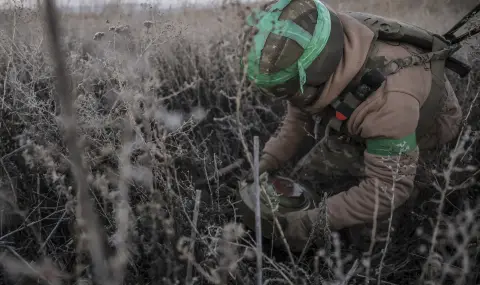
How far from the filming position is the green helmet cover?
162 cm

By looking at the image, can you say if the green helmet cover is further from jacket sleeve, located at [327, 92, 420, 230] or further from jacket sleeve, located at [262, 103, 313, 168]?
jacket sleeve, located at [262, 103, 313, 168]

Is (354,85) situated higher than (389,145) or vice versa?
(354,85)

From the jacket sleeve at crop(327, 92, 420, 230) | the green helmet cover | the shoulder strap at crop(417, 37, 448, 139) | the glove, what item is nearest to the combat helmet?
the green helmet cover

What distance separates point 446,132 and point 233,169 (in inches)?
46.5

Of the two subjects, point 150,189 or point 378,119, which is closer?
point 150,189

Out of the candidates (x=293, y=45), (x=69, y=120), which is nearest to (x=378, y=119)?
(x=293, y=45)

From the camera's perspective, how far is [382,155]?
1.80 metres

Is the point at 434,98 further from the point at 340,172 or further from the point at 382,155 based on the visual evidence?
the point at 340,172

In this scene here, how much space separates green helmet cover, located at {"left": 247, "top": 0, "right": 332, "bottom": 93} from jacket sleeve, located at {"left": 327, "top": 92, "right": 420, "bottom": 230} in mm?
333

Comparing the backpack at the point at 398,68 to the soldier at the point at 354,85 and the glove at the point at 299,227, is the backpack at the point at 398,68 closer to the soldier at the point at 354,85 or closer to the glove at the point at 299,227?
the soldier at the point at 354,85

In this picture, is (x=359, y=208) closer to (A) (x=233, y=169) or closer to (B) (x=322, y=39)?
(B) (x=322, y=39)

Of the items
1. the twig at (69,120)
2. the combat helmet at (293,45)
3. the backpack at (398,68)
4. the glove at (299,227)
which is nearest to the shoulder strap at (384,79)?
the backpack at (398,68)

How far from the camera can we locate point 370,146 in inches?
72.5

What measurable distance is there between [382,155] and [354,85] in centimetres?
31
